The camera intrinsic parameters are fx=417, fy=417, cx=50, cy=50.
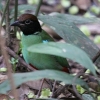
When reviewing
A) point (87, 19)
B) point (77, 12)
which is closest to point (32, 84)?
point (87, 19)

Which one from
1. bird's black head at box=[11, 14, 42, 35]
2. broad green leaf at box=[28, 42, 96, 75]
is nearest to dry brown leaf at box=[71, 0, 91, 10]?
bird's black head at box=[11, 14, 42, 35]

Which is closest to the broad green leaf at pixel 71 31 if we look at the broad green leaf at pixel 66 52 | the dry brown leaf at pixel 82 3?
the broad green leaf at pixel 66 52

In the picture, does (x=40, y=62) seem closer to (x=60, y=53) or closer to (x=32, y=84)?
(x=32, y=84)

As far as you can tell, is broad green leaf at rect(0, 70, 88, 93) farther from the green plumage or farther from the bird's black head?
the bird's black head

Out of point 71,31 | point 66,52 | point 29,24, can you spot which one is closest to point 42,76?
point 66,52

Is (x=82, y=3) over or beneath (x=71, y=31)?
beneath

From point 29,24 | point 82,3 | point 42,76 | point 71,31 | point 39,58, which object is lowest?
point 82,3

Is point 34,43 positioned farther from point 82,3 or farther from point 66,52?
point 82,3
